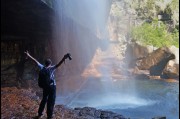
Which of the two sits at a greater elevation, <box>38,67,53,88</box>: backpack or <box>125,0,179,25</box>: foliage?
<box>125,0,179,25</box>: foliage

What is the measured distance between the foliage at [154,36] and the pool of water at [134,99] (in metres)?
8.03

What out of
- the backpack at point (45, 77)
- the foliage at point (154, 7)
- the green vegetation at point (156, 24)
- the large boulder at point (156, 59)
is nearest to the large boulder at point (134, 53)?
the large boulder at point (156, 59)

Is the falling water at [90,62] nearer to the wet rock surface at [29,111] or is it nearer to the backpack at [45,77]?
the wet rock surface at [29,111]

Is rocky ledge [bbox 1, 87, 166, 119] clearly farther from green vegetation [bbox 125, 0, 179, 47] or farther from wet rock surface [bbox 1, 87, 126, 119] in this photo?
green vegetation [bbox 125, 0, 179, 47]

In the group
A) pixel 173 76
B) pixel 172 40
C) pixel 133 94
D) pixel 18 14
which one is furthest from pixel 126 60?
pixel 18 14

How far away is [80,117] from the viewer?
10.3 meters

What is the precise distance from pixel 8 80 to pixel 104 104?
587 centimetres

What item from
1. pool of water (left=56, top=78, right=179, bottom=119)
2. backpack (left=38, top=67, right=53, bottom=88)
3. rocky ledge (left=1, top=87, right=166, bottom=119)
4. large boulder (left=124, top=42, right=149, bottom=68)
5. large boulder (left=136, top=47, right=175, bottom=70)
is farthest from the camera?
large boulder (left=124, top=42, right=149, bottom=68)

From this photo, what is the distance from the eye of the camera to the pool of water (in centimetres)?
1412

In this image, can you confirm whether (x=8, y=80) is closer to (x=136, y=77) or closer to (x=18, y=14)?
(x=18, y=14)

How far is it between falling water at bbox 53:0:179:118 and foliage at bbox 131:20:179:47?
378cm

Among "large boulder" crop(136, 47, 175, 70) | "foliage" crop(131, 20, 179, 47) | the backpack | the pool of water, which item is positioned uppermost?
"foliage" crop(131, 20, 179, 47)

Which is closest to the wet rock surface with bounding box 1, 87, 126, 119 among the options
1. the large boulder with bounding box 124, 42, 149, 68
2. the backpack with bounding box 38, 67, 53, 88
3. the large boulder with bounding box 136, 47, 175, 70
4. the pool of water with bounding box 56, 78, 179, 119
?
the backpack with bounding box 38, 67, 53, 88

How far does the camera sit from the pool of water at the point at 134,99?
14.1m
